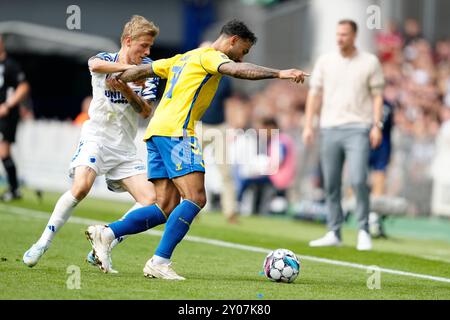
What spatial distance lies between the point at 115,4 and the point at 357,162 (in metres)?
22.0

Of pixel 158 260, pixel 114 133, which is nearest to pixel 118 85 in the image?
pixel 114 133

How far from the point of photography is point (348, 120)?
516 inches

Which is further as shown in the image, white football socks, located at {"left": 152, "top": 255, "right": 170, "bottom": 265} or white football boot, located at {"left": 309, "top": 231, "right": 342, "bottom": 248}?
white football boot, located at {"left": 309, "top": 231, "right": 342, "bottom": 248}

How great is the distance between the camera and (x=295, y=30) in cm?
2886

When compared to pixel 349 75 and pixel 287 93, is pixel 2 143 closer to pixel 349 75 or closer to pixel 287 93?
pixel 349 75

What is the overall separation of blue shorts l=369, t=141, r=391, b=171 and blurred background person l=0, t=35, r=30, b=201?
17.8 ft

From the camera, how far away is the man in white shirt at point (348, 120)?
516 inches

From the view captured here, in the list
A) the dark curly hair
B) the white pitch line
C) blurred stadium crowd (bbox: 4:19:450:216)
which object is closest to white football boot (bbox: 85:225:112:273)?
the dark curly hair

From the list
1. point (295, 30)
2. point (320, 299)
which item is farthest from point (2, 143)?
point (295, 30)

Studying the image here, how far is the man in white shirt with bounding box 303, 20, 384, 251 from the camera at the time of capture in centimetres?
1310

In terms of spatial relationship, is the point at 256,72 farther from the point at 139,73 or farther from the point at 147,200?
the point at 147,200

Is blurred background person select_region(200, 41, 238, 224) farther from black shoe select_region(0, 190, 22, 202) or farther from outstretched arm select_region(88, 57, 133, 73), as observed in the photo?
outstretched arm select_region(88, 57, 133, 73)
